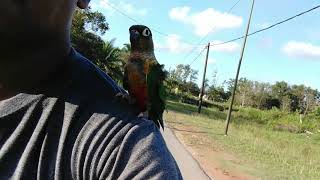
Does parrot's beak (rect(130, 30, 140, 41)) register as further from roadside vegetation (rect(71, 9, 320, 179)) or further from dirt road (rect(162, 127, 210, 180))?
dirt road (rect(162, 127, 210, 180))

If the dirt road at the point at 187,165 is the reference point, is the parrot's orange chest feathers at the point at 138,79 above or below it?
above

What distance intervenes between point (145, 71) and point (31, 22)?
0.68 m

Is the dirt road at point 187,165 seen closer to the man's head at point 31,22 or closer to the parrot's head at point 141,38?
the parrot's head at point 141,38

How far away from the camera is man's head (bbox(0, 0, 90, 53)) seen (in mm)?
1142

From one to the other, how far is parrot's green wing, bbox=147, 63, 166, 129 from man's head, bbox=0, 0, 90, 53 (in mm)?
380

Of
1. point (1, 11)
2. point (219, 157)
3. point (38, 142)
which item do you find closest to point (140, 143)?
point (38, 142)

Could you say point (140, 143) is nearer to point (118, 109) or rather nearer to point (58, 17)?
point (118, 109)

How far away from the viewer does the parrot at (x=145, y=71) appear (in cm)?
165

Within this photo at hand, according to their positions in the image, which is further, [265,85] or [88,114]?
[265,85]

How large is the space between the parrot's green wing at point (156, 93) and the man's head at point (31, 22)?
0.38 metres

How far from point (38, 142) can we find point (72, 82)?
0.57 ft

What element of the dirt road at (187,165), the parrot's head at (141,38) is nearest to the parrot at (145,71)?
the parrot's head at (141,38)

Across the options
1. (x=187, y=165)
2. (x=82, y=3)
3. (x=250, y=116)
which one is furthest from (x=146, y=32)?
(x=250, y=116)

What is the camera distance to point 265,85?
9512cm
